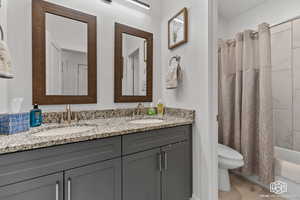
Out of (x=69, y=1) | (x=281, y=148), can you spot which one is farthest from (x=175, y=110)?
(x=281, y=148)

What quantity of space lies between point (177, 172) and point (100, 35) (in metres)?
1.50

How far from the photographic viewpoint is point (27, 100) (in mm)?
1176

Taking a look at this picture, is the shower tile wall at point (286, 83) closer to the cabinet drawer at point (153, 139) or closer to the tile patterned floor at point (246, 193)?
the tile patterned floor at point (246, 193)

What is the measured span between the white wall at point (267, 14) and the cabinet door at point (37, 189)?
120 inches

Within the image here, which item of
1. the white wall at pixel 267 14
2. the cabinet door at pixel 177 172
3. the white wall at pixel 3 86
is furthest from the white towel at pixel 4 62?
the white wall at pixel 267 14

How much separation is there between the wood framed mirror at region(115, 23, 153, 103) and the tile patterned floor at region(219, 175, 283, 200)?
52.6 inches

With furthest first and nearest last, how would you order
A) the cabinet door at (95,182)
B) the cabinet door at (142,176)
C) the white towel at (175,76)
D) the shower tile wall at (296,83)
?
the shower tile wall at (296,83) < the white towel at (175,76) < the cabinet door at (142,176) < the cabinet door at (95,182)

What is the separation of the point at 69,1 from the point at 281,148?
3122 millimetres

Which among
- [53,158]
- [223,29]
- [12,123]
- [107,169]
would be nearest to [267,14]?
[223,29]

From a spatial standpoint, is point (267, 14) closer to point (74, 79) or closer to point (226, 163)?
point (226, 163)

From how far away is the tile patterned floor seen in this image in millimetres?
1514

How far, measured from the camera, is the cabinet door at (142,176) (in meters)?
1.02

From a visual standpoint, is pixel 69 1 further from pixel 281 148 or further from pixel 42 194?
pixel 281 148

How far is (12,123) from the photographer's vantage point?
0.88m
